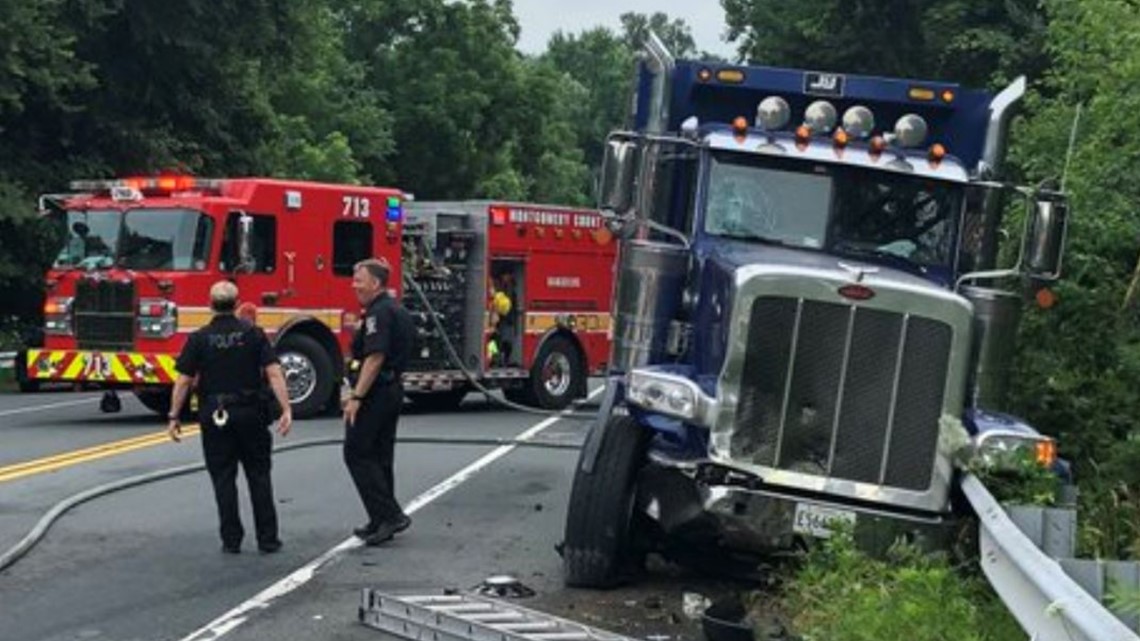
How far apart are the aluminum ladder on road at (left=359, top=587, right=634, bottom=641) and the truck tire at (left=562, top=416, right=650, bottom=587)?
81cm

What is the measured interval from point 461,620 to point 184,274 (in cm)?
1143

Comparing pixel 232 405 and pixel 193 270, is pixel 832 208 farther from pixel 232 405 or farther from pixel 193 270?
pixel 193 270

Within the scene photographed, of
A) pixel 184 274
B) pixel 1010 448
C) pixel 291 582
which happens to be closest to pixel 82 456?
pixel 184 274

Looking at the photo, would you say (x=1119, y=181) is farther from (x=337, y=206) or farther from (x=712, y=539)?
(x=337, y=206)

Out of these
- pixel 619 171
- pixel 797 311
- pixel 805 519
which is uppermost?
pixel 619 171

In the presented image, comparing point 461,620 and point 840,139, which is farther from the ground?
point 840,139

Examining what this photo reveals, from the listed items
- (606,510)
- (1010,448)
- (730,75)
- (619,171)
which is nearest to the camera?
(1010,448)

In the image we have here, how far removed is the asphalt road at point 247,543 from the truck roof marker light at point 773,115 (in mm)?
3033

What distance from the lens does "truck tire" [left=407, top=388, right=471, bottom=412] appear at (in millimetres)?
21389

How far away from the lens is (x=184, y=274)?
17.5 meters

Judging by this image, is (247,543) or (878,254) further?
(247,543)

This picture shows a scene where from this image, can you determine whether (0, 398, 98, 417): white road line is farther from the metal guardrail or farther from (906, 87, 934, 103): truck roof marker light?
the metal guardrail

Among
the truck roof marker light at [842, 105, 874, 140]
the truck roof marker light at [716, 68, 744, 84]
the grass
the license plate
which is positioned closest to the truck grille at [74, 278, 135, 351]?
the truck roof marker light at [716, 68, 744, 84]

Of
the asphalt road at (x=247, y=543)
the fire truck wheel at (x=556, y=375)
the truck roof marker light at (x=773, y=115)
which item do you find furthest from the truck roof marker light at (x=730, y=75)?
the fire truck wheel at (x=556, y=375)
